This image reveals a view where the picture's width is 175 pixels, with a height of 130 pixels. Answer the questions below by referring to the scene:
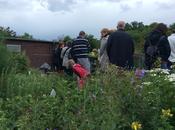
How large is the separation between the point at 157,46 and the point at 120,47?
2.67 feet

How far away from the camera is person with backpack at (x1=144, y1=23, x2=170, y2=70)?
1194 cm

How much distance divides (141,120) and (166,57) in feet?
21.9

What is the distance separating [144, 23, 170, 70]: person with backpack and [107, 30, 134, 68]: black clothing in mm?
482

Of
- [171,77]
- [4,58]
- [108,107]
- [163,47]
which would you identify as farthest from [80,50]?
[108,107]

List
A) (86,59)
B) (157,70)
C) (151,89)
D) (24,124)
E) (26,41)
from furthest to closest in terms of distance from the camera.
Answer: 1. (26,41)
2. (86,59)
3. (157,70)
4. (151,89)
5. (24,124)

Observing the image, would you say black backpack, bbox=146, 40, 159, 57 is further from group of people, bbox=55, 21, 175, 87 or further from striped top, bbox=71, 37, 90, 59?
striped top, bbox=71, 37, 90, 59

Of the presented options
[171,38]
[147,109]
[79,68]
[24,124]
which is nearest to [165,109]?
[147,109]

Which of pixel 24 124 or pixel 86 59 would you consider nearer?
pixel 24 124

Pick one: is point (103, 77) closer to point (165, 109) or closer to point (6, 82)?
point (165, 109)

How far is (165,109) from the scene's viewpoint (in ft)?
18.0

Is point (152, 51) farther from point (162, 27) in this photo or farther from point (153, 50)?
point (162, 27)

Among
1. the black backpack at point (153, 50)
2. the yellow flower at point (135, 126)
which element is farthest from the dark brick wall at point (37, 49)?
the yellow flower at point (135, 126)

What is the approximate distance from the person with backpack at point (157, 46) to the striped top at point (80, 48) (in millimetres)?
2434

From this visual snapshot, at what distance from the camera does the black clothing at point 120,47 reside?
11.6m
